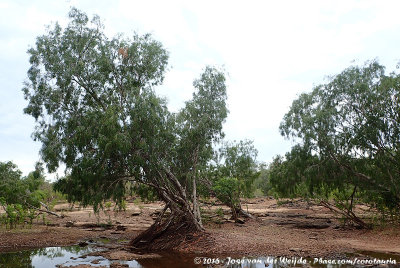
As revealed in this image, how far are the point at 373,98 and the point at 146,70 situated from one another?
12.1 m

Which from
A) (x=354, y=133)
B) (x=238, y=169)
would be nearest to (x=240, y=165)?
(x=238, y=169)

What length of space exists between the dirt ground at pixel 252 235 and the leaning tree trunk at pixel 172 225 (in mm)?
1057

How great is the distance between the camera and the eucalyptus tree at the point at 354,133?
17766mm

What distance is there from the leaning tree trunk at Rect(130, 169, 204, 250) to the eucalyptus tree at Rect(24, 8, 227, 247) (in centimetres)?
6

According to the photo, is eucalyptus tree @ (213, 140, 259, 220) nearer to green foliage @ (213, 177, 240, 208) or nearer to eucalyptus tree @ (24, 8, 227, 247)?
green foliage @ (213, 177, 240, 208)

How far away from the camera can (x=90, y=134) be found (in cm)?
1409

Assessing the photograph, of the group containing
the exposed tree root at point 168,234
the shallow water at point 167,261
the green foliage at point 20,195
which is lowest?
the shallow water at point 167,261

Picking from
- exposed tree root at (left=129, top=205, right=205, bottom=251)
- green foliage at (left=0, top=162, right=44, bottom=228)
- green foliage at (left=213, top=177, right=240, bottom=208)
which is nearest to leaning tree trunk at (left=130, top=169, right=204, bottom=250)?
exposed tree root at (left=129, top=205, right=205, bottom=251)

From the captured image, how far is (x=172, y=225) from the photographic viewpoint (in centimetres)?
1780

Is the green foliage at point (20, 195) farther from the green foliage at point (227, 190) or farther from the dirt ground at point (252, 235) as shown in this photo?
the green foliage at point (227, 190)

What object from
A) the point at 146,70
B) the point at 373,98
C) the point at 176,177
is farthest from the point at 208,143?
the point at 373,98

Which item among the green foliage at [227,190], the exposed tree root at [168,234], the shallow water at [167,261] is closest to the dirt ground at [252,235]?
the exposed tree root at [168,234]

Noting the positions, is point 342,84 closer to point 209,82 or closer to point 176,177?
point 209,82

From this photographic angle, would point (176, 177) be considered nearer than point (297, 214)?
Yes
